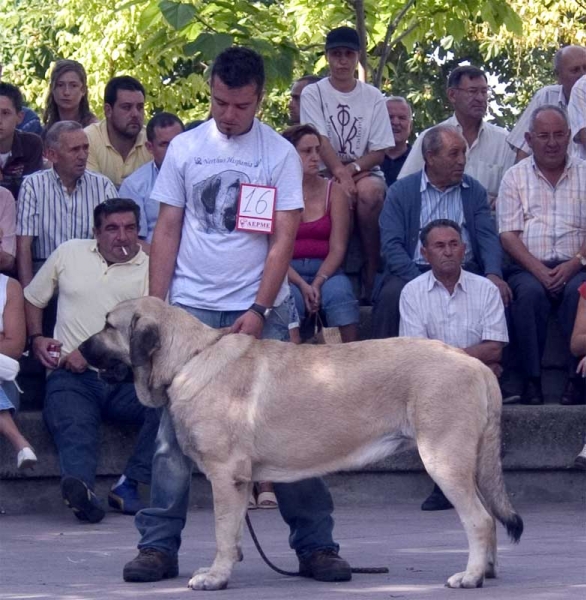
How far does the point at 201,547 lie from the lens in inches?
286

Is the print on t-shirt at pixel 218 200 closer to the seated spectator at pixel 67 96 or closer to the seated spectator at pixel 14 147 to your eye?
the seated spectator at pixel 14 147

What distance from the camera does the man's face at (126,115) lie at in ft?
35.4

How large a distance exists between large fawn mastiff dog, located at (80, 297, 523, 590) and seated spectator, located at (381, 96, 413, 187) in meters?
5.46

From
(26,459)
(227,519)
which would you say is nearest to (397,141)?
(26,459)

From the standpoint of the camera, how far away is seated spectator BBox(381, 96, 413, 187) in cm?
1170

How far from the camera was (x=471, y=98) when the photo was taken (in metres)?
11.0

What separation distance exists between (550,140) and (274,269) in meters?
4.26

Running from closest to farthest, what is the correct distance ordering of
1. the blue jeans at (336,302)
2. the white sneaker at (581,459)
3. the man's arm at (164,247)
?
the man's arm at (164,247) < the white sneaker at (581,459) < the blue jeans at (336,302)

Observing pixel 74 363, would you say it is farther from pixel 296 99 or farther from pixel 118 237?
pixel 296 99

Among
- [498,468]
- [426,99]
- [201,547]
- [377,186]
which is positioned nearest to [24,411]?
[201,547]

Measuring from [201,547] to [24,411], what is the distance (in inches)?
93.6

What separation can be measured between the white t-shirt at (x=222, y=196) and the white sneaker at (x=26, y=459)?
2211mm

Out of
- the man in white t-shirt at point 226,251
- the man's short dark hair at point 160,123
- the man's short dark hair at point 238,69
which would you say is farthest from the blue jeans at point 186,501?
the man's short dark hair at point 160,123

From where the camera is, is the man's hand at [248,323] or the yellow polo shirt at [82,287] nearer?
the man's hand at [248,323]
